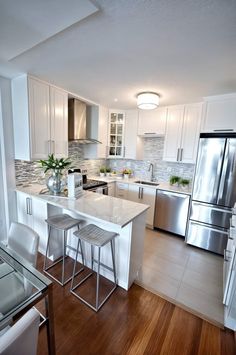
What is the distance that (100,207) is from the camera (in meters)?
1.93

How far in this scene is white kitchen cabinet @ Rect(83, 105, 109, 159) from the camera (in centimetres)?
346

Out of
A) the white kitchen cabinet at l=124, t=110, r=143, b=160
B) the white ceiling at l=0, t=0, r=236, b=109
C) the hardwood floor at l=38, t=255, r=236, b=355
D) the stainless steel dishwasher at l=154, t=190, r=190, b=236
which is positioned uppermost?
the white ceiling at l=0, t=0, r=236, b=109

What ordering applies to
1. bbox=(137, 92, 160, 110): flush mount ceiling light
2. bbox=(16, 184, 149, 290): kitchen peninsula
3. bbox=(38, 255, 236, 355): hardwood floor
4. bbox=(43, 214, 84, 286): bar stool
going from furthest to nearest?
bbox=(137, 92, 160, 110): flush mount ceiling light < bbox=(43, 214, 84, 286): bar stool < bbox=(16, 184, 149, 290): kitchen peninsula < bbox=(38, 255, 236, 355): hardwood floor

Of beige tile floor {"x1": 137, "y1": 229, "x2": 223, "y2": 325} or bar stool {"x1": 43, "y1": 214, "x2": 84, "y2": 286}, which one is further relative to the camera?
bar stool {"x1": 43, "y1": 214, "x2": 84, "y2": 286}

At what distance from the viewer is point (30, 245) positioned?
4.40 ft

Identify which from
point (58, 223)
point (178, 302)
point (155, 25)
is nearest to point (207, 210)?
point (178, 302)

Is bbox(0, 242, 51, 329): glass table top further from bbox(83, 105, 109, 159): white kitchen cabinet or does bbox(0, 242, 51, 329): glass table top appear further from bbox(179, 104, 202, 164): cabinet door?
bbox(179, 104, 202, 164): cabinet door

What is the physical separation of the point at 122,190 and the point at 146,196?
58 centimetres

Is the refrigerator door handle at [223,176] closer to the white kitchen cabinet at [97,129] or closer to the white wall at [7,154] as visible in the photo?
the white kitchen cabinet at [97,129]

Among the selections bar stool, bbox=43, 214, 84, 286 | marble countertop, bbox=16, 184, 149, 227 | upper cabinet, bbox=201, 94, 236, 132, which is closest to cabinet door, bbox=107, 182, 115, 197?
marble countertop, bbox=16, 184, 149, 227

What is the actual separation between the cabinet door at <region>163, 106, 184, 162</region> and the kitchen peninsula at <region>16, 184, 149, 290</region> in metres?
1.61

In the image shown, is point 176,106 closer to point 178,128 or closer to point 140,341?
point 178,128

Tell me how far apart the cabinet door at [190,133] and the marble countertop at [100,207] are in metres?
1.60

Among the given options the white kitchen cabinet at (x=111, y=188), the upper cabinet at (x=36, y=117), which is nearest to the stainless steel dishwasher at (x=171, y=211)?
the white kitchen cabinet at (x=111, y=188)
